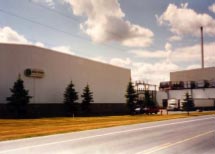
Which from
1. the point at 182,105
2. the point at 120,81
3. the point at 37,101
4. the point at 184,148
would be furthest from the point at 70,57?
the point at 184,148

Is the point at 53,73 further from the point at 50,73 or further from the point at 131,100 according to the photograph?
the point at 131,100

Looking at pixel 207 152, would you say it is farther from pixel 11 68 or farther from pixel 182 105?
pixel 182 105

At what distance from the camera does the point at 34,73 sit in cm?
4962

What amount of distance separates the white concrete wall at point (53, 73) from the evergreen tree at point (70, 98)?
1.09 m

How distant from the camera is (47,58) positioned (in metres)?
53.2

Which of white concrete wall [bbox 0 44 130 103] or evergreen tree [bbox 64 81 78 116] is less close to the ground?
white concrete wall [bbox 0 44 130 103]

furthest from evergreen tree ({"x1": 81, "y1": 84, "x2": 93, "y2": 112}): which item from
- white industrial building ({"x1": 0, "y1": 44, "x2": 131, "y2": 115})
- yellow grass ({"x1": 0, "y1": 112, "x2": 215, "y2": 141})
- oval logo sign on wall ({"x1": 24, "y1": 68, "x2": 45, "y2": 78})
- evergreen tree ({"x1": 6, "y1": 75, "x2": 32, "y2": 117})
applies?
yellow grass ({"x1": 0, "y1": 112, "x2": 215, "y2": 141})

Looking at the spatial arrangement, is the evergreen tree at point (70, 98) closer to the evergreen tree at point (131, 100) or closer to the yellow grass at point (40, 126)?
the evergreen tree at point (131, 100)

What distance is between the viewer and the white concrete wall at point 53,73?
153 ft

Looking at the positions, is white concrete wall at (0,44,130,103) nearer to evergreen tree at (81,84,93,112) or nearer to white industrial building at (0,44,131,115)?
white industrial building at (0,44,131,115)

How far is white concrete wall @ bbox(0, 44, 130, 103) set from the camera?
1839 inches

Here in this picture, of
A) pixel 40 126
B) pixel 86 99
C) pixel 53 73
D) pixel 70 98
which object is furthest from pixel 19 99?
pixel 86 99

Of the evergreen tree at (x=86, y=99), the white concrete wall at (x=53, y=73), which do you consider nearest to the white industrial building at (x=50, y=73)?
the white concrete wall at (x=53, y=73)

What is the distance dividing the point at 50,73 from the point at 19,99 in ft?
32.6
